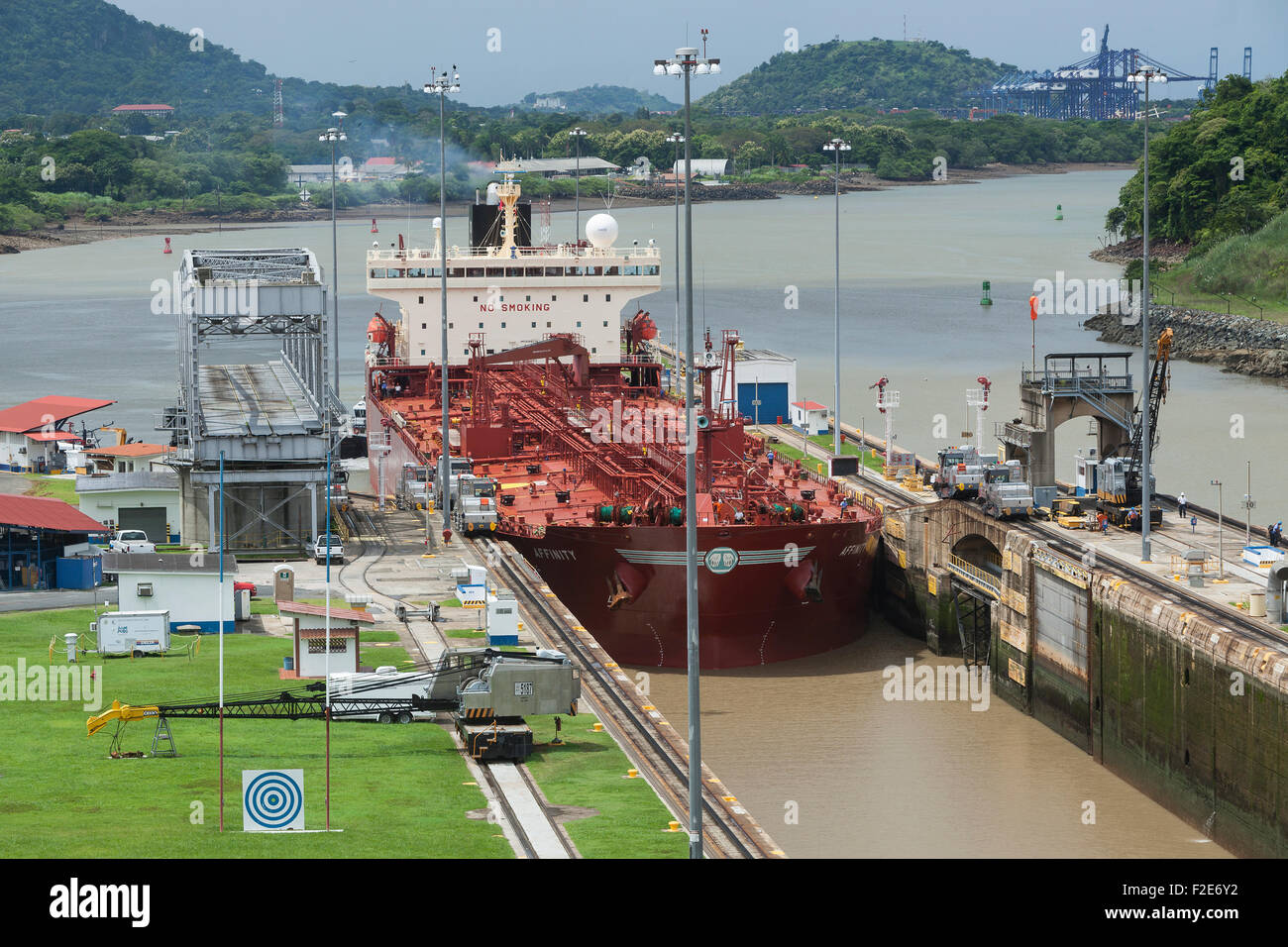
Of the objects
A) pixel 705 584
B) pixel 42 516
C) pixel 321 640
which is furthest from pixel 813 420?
pixel 321 640

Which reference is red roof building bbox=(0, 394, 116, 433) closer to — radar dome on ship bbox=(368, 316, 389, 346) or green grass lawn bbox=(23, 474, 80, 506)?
green grass lawn bbox=(23, 474, 80, 506)

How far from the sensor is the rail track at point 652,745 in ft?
93.9

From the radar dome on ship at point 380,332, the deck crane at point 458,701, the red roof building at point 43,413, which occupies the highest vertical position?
the radar dome on ship at point 380,332

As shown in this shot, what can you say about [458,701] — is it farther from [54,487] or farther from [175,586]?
[54,487]

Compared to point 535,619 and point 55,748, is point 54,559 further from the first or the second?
point 55,748

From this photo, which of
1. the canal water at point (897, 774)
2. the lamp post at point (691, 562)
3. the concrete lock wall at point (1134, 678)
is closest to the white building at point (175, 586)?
the canal water at point (897, 774)

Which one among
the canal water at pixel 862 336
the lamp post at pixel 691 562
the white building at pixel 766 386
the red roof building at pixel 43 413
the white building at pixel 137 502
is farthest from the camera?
the canal water at pixel 862 336

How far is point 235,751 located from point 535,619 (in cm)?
1160

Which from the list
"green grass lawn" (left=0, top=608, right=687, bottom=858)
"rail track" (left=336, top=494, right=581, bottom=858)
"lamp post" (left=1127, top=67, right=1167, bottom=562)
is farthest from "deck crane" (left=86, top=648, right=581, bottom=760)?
"lamp post" (left=1127, top=67, right=1167, bottom=562)

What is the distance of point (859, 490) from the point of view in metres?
59.1

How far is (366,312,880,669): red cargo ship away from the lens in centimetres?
4781

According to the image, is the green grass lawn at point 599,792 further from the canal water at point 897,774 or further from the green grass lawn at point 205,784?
the canal water at point 897,774

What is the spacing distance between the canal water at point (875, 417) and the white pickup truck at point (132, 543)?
45.0 ft

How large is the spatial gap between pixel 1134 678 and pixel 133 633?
837 inches
